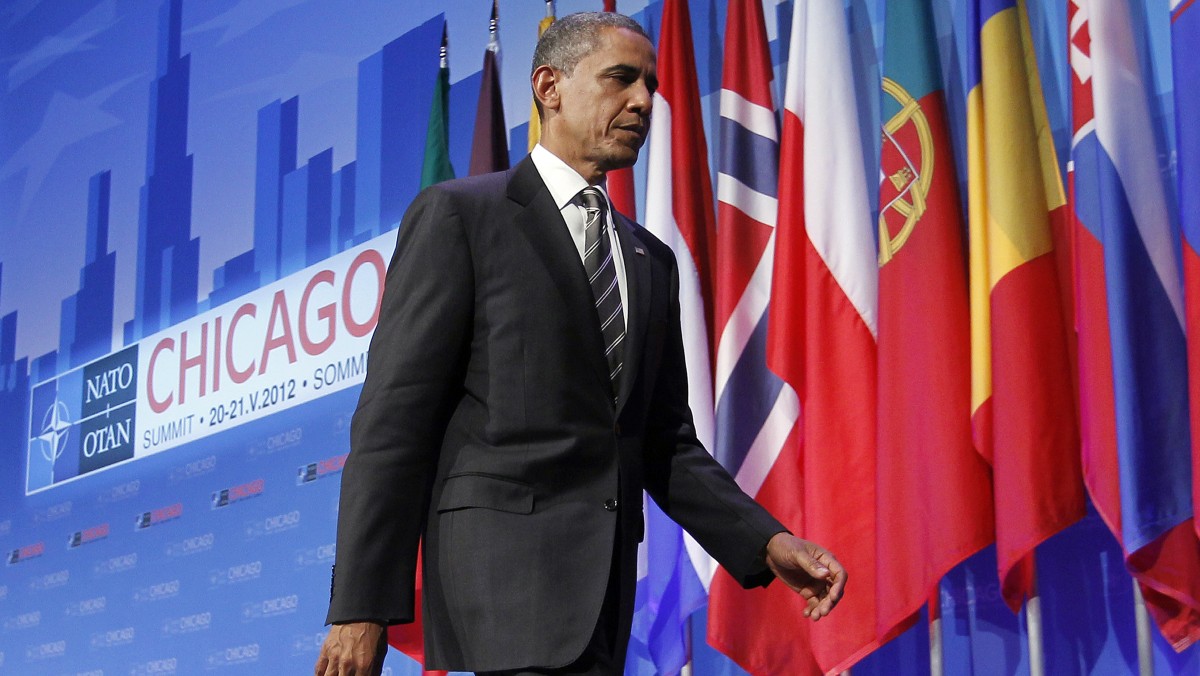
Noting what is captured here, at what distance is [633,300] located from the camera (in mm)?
1812

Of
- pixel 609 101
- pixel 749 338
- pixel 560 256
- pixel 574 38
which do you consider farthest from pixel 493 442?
pixel 749 338

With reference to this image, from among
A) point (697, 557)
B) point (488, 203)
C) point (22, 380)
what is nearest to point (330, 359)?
point (697, 557)

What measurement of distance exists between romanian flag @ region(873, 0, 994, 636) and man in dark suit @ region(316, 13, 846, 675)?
1158 mm

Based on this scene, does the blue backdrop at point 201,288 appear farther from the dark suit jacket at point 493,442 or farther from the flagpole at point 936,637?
the dark suit jacket at point 493,442

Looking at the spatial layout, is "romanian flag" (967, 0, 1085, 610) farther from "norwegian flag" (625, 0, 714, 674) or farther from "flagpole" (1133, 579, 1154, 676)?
"norwegian flag" (625, 0, 714, 674)

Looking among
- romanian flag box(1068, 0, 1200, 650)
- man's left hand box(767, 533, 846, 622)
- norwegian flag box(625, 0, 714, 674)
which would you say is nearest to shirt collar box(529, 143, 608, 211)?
man's left hand box(767, 533, 846, 622)

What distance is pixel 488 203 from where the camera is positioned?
5.83ft

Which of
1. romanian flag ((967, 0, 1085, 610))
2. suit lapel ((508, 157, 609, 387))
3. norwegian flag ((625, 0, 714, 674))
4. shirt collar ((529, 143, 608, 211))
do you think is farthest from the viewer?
norwegian flag ((625, 0, 714, 674))

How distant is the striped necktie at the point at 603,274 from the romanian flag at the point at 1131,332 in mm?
1290

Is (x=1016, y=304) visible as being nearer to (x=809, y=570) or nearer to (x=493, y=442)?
(x=809, y=570)

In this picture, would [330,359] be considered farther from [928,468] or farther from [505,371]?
[505,371]

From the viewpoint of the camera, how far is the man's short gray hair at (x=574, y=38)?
76.5 inches

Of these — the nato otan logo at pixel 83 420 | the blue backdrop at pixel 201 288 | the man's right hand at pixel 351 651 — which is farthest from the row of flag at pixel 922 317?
the nato otan logo at pixel 83 420

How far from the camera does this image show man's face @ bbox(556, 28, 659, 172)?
6.19ft
